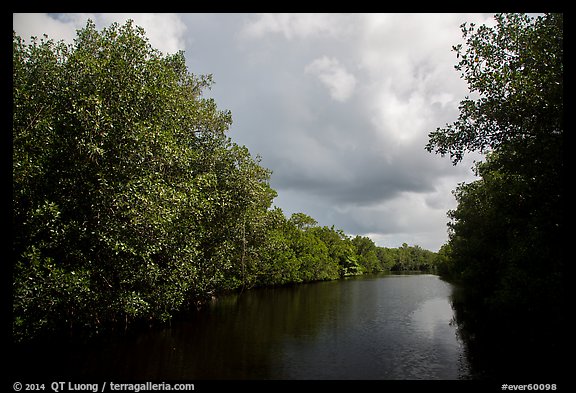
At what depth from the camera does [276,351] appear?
73.7ft

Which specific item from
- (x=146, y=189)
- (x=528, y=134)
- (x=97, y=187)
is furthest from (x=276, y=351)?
(x=528, y=134)

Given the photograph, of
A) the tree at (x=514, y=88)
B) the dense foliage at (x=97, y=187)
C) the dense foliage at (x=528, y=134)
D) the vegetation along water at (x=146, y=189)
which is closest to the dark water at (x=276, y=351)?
the vegetation along water at (x=146, y=189)

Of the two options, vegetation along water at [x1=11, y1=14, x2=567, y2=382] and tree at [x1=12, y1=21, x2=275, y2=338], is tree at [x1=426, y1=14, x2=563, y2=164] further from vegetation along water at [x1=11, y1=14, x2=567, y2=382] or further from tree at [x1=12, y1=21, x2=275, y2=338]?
tree at [x1=12, y1=21, x2=275, y2=338]

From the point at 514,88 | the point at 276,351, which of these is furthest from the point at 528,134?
the point at 276,351

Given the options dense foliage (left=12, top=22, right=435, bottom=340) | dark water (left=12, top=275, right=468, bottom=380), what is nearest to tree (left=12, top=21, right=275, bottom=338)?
dense foliage (left=12, top=22, right=435, bottom=340)

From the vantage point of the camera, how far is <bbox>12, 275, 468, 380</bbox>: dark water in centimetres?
1822

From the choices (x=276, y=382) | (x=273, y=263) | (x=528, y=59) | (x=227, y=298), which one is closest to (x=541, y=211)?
(x=528, y=59)

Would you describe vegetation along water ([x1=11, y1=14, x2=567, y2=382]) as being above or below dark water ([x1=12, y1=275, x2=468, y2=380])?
above

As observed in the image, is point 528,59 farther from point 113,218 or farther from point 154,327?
point 154,327

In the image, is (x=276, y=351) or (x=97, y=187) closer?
(x=97, y=187)

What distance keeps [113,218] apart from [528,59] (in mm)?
25223

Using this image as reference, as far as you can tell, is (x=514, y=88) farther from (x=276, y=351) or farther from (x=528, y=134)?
(x=276, y=351)

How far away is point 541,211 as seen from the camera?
16.1 m

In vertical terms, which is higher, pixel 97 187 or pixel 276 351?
pixel 97 187
